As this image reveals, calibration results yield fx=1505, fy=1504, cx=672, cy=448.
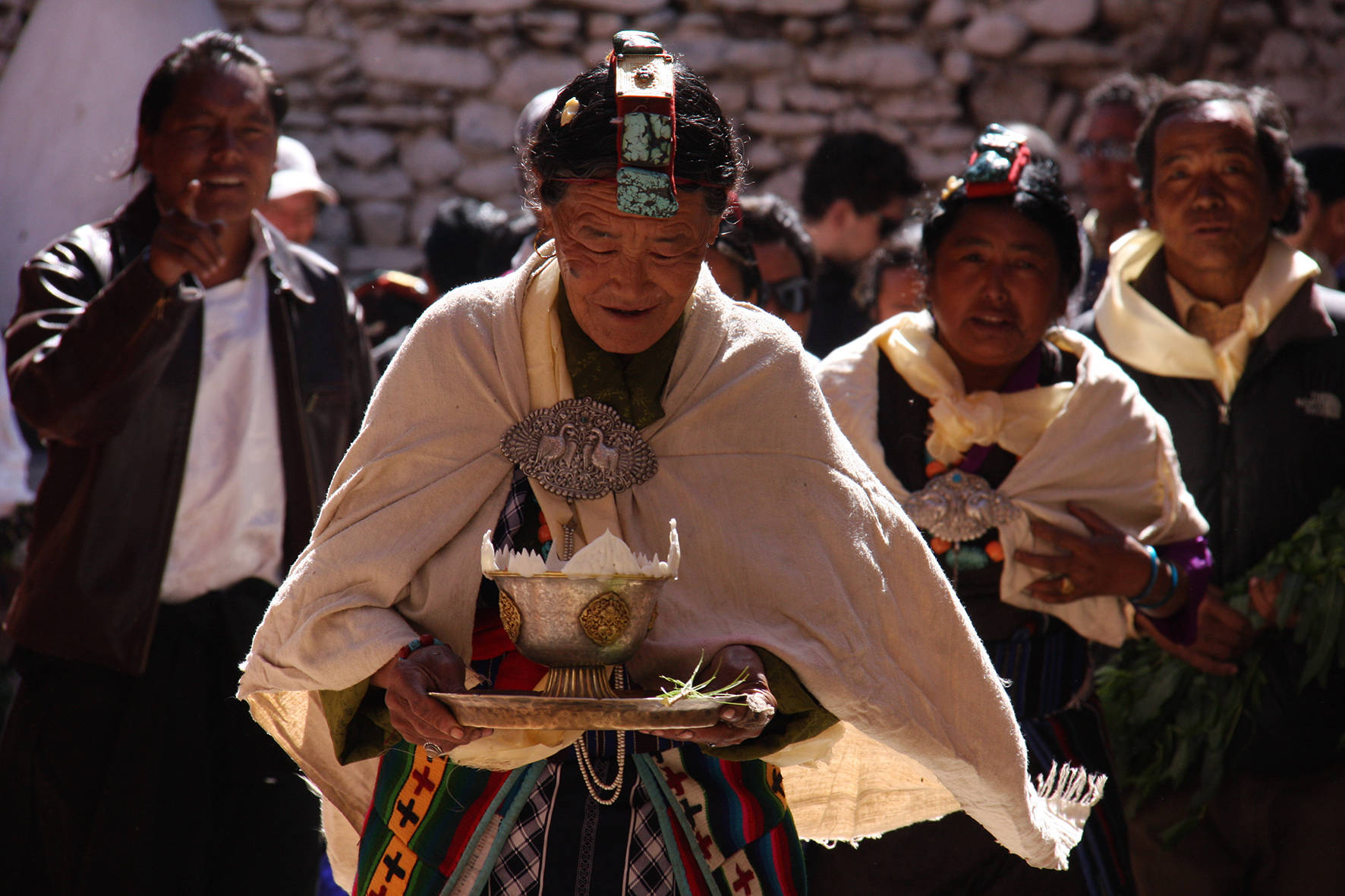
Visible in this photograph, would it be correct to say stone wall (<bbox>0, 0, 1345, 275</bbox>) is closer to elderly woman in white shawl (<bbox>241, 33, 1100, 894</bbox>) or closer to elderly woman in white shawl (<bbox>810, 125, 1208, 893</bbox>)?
elderly woman in white shawl (<bbox>810, 125, 1208, 893</bbox>)

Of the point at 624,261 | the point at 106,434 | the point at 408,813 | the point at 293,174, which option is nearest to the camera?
the point at 624,261

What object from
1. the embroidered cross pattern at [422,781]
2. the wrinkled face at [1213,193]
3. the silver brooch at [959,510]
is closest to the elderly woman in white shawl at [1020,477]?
the silver brooch at [959,510]

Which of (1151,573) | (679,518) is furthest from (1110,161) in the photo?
(679,518)

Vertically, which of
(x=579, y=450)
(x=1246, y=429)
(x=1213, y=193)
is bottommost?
(x=1246, y=429)

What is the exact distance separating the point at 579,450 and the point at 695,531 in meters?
0.23

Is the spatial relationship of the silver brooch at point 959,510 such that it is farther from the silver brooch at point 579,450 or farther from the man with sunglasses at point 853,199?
the man with sunglasses at point 853,199

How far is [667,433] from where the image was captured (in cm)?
247

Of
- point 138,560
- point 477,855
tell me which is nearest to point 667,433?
point 477,855

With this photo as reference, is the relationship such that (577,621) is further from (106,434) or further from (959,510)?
(106,434)

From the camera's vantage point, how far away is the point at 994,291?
143 inches

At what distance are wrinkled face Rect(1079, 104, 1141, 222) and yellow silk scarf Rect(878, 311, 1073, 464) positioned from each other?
3264 mm

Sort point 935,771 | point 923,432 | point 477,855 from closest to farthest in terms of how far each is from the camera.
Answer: point 477,855 → point 935,771 → point 923,432

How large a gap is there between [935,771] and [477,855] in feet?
2.67

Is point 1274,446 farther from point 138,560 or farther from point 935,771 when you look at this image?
point 138,560
